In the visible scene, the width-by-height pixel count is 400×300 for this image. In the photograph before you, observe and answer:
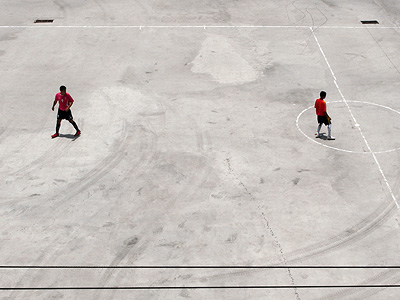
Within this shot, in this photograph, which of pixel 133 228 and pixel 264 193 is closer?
pixel 133 228

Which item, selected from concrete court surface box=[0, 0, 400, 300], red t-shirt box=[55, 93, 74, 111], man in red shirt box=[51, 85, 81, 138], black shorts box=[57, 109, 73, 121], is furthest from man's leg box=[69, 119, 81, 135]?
red t-shirt box=[55, 93, 74, 111]

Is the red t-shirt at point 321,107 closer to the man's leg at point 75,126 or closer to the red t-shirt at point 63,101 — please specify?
the man's leg at point 75,126

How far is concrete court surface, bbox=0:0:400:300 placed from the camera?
14.5 metres

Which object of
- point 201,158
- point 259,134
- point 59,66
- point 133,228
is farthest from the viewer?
point 59,66

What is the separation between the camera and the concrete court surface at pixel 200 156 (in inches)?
572

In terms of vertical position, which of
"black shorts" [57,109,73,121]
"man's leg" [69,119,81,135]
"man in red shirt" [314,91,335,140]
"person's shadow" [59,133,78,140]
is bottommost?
"person's shadow" [59,133,78,140]

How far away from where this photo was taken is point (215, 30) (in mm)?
29250

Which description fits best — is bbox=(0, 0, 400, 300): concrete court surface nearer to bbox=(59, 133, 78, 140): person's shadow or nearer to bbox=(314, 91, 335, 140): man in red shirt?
bbox=(59, 133, 78, 140): person's shadow

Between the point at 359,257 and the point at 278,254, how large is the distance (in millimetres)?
2098

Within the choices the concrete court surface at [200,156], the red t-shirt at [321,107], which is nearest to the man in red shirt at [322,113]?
the red t-shirt at [321,107]

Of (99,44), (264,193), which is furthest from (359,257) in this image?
(99,44)

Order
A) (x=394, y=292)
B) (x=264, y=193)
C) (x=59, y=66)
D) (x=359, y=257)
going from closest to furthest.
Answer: (x=394, y=292)
(x=359, y=257)
(x=264, y=193)
(x=59, y=66)

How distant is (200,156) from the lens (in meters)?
19.2

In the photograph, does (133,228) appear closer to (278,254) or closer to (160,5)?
(278,254)
